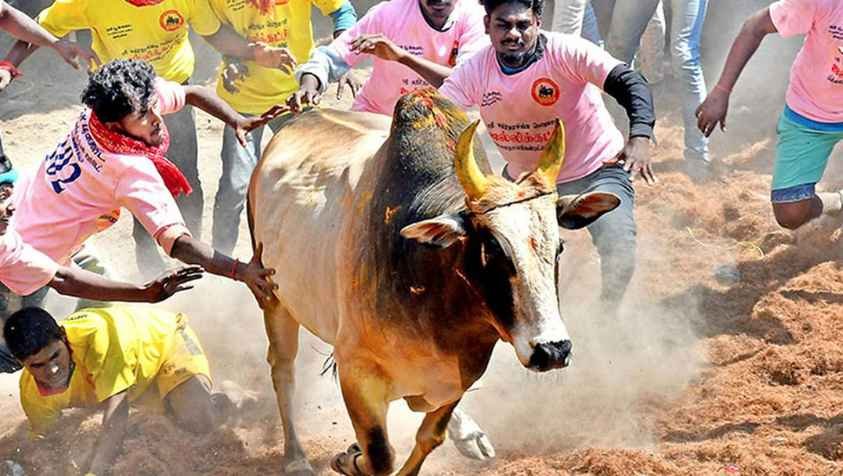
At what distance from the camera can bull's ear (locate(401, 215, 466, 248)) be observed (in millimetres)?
3578

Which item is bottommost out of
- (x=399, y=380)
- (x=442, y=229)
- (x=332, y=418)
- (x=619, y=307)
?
(x=332, y=418)

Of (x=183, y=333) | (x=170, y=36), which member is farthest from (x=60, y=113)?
(x=183, y=333)

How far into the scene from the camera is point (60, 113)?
9.43 metres

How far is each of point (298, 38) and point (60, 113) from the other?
3.43 meters

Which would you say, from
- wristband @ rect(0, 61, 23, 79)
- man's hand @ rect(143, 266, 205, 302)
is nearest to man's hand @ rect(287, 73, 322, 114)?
man's hand @ rect(143, 266, 205, 302)

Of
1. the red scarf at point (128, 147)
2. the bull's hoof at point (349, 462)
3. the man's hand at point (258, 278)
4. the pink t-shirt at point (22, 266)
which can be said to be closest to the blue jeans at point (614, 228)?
the bull's hoof at point (349, 462)

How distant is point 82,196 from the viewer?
4824 mm

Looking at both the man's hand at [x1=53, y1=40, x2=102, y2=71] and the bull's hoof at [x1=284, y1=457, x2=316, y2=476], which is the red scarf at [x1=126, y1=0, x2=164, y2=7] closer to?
the man's hand at [x1=53, y1=40, x2=102, y2=71]

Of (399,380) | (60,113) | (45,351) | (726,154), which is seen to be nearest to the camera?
(399,380)

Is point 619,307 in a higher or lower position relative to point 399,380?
lower

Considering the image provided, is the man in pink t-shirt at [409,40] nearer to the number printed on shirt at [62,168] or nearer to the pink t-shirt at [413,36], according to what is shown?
the pink t-shirt at [413,36]

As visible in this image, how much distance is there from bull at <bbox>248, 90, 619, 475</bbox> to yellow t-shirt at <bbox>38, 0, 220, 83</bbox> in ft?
5.38

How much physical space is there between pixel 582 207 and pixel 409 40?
8.05 ft

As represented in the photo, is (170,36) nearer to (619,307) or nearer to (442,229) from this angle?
(619,307)
